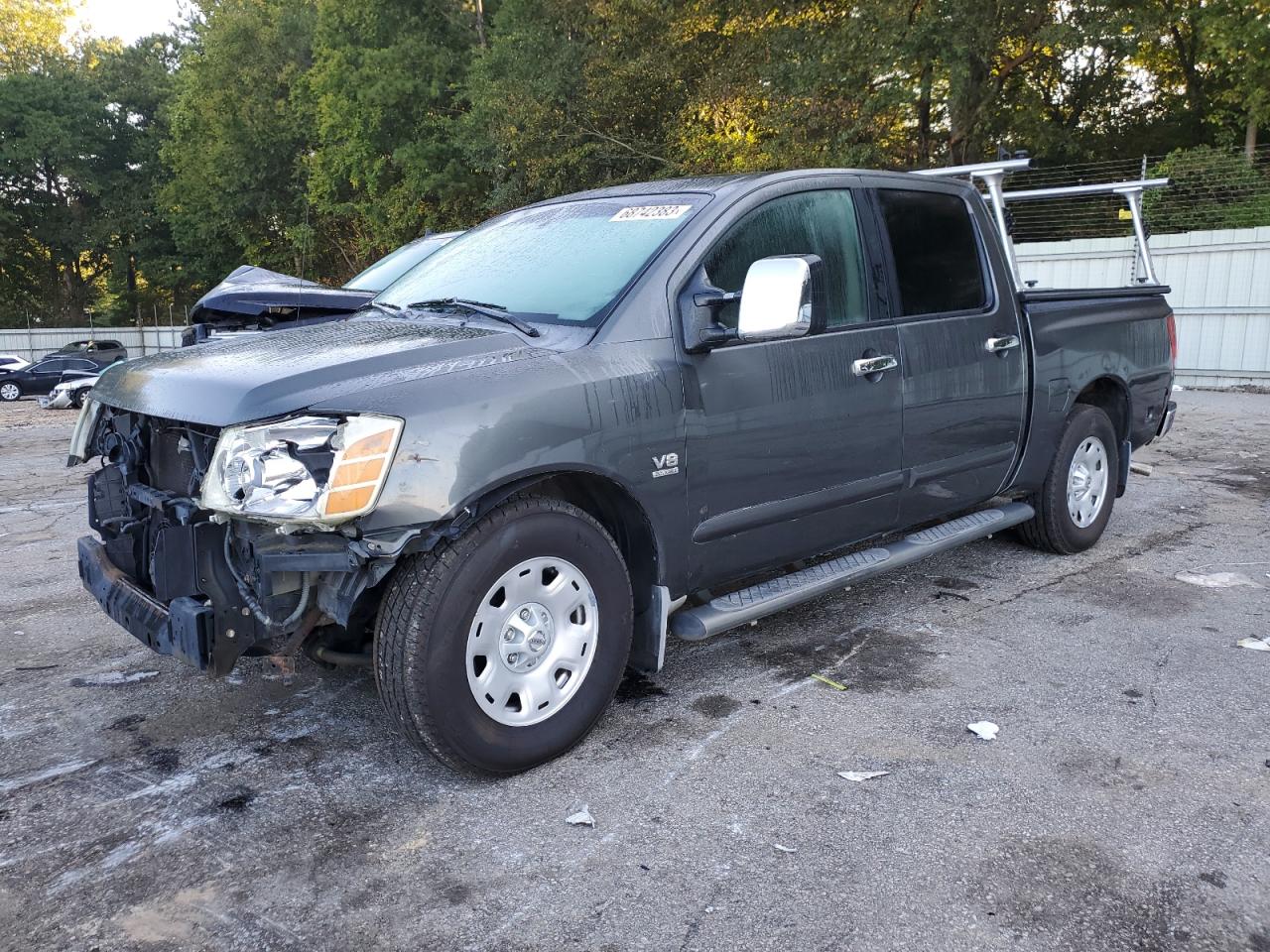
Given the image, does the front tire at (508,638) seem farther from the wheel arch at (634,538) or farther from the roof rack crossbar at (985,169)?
the roof rack crossbar at (985,169)

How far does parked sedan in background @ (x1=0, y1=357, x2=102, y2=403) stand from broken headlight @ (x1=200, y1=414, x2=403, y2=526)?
85.8 feet

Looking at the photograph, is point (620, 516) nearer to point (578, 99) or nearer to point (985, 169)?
point (985, 169)

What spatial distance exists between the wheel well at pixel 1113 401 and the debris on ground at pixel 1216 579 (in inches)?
34.4

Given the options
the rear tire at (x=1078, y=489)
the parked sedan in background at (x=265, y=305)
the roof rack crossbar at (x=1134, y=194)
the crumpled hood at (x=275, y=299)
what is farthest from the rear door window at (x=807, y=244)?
the crumpled hood at (x=275, y=299)

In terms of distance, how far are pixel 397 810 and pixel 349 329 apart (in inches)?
66.6

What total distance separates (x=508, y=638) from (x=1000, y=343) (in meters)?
2.85

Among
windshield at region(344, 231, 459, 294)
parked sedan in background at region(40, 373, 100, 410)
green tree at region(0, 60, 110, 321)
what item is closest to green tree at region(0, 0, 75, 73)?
green tree at region(0, 60, 110, 321)

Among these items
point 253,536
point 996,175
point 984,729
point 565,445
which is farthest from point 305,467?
point 996,175

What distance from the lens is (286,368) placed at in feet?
9.77

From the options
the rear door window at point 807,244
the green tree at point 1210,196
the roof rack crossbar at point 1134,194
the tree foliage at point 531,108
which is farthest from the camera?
the tree foliage at point 531,108

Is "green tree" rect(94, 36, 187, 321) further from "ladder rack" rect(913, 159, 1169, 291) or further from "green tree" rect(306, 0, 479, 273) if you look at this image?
"ladder rack" rect(913, 159, 1169, 291)

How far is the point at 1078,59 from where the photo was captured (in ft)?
72.0

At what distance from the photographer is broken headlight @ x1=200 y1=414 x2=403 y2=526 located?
2.72 m

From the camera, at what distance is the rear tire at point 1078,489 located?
5.32 m
